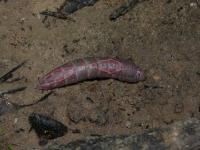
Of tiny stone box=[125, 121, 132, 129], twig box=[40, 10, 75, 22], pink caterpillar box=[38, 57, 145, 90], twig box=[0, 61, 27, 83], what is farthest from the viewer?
twig box=[40, 10, 75, 22]

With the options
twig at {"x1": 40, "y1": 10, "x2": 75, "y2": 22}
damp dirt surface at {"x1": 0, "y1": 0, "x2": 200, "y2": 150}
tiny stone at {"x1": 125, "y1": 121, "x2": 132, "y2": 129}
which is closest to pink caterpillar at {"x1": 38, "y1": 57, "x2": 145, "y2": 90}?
damp dirt surface at {"x1": 0, "y1": 0, "x2": 200, "y2": 150}

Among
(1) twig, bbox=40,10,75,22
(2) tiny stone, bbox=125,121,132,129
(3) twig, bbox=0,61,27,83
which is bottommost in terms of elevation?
(2) tiny stone, bbox=125,121,132,129

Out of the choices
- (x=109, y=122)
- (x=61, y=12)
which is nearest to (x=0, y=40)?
(x=61, y=12)

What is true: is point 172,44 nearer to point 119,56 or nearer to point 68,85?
point 119,56

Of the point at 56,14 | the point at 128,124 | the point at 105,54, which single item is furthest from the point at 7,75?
the point at 128,124

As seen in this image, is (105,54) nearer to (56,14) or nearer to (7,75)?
(56,14)

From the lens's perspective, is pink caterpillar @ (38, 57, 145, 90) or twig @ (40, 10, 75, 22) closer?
pink caterpillar @ (38, 57, 145, 90)

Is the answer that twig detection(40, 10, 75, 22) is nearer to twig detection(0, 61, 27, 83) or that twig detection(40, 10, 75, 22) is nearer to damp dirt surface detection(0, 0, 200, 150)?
damp dirt surface detection(0, 0, 200, 150)
